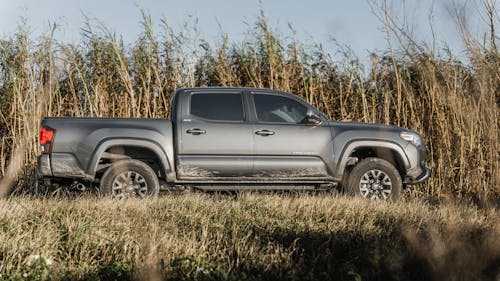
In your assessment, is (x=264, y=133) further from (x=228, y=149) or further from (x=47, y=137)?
(x=47, y=137)

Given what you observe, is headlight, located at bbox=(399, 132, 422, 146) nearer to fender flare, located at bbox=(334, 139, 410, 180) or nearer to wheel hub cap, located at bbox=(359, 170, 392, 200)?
fender flare, located at bbox=(334, 139, 410, 180)

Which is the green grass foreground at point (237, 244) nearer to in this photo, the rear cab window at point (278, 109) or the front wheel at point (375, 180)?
the front wheel at point (375, 180)

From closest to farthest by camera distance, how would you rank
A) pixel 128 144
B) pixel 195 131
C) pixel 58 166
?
1. pixel 58 166
2. pixel 128 144
3. pixel 195 131

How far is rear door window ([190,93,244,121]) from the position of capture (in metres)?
9.74

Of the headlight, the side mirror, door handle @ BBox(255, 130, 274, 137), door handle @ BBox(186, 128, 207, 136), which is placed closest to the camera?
door handle @ BBox(186, 128, 207, 136)

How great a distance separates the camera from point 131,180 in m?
9.50

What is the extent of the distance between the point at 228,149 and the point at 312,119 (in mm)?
1252

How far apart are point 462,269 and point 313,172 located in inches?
182

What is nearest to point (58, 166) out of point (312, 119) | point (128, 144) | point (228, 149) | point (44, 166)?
point (44, 166)

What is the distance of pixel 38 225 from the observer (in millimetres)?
6441

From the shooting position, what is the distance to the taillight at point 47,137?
29.8ft

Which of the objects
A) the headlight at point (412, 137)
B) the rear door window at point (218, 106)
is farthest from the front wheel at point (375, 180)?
the rear door window at point (218, 106)

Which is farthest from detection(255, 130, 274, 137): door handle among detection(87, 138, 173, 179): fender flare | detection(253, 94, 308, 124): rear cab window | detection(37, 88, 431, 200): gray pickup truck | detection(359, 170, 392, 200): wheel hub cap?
detection(359, 170, 392, 200): wheel hub cap

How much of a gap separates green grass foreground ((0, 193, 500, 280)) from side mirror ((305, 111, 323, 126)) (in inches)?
93.4
